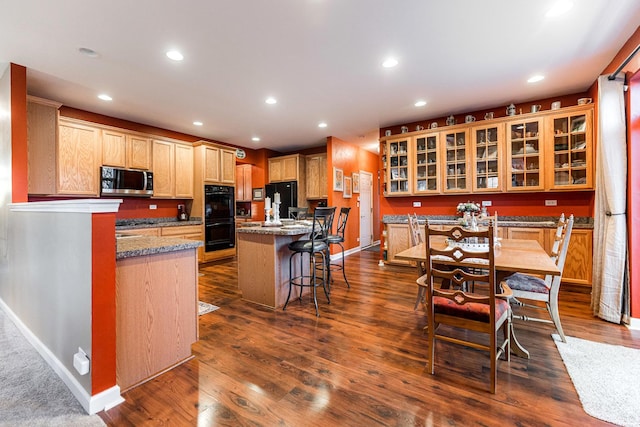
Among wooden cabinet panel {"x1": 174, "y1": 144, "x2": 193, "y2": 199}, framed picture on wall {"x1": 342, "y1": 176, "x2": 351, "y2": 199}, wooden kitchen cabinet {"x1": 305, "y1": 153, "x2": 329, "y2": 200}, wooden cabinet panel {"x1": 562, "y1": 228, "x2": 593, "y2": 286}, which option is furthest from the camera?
wooden kitchen cabinet {"x1": 305, "y1": 153, "x2": 329, "y2": 200}

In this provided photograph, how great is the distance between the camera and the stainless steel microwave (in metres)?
4.17

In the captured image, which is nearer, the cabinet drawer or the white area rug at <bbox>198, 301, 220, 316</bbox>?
the white area rug at <bbox>198, 301, 220, 316</bbox>

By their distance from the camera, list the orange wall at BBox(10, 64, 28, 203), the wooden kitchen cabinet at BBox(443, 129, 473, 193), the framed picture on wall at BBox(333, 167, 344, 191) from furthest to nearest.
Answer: the framed picture on wall at BBox(333, 167, 344, 191)
the wooden kitchen cabinet at BBox(443, 129, 473, 193)
the orange wall at BBox(10, 64, 28, 203)

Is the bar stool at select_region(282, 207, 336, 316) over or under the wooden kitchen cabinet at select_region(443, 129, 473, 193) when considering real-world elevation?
under

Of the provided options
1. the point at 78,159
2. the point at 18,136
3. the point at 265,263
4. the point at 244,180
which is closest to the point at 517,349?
the point at 265,263

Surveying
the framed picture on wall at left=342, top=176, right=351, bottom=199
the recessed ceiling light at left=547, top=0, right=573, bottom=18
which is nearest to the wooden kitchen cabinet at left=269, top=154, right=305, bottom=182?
the framed picture on wall at left=342, top=176, right=351, bottom=199

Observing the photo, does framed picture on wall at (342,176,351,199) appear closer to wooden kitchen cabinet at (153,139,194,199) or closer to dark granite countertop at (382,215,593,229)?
dark granite countertop at (382,215,593,229)

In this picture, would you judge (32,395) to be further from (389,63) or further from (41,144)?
(389,63)

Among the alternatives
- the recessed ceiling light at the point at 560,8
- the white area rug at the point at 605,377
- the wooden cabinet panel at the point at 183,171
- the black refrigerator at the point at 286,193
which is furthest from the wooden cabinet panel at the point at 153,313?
the black refrigerator at the point at 286,193

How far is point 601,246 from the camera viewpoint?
280 cm

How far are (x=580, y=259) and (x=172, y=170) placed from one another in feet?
21.7

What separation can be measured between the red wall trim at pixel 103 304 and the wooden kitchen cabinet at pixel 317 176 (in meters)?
5.02

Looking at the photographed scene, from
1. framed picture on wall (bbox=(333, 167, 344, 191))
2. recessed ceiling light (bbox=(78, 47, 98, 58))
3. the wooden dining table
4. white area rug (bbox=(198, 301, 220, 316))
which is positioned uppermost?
recessed ceiling light (bbox=(78, 47, 98, 58))

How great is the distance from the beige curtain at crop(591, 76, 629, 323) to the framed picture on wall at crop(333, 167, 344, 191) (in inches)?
158
